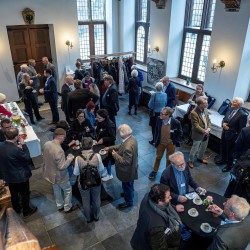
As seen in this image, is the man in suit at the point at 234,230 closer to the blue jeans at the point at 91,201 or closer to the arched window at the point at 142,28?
the blue jeans at the point at 91,201

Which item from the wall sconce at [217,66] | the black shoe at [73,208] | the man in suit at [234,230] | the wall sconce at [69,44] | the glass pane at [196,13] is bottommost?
the black shoe at [73,208]

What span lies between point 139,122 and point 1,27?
16.7 feet

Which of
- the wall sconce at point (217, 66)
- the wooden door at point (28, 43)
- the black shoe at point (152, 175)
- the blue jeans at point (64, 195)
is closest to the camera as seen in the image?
the blue jeans at point (64, 195)

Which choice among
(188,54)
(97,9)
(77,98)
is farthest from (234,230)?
(97,9)

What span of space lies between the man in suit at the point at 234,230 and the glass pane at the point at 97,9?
9351mm

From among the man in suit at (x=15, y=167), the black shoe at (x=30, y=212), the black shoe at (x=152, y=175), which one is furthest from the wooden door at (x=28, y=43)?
the black shoe at (x=152, y=175)

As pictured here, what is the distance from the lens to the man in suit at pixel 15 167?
3410 millimetres

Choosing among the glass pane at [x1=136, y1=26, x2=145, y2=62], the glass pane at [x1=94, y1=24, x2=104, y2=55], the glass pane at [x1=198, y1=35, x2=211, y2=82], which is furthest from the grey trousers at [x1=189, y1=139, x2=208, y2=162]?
the glass pane at [x1=94, y1=24, x2=104, y2=55]

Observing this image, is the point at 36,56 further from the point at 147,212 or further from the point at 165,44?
the point at 147,212

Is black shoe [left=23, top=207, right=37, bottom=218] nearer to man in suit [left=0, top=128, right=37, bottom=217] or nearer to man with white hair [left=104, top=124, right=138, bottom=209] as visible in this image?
man in suit [left=0, top=128, right=37, bottom=217]

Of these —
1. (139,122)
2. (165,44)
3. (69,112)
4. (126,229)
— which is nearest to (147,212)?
(126,229)

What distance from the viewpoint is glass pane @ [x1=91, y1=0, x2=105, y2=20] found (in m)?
9.81

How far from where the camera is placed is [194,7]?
7.48 m

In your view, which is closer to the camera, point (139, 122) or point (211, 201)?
point (211, 201)
